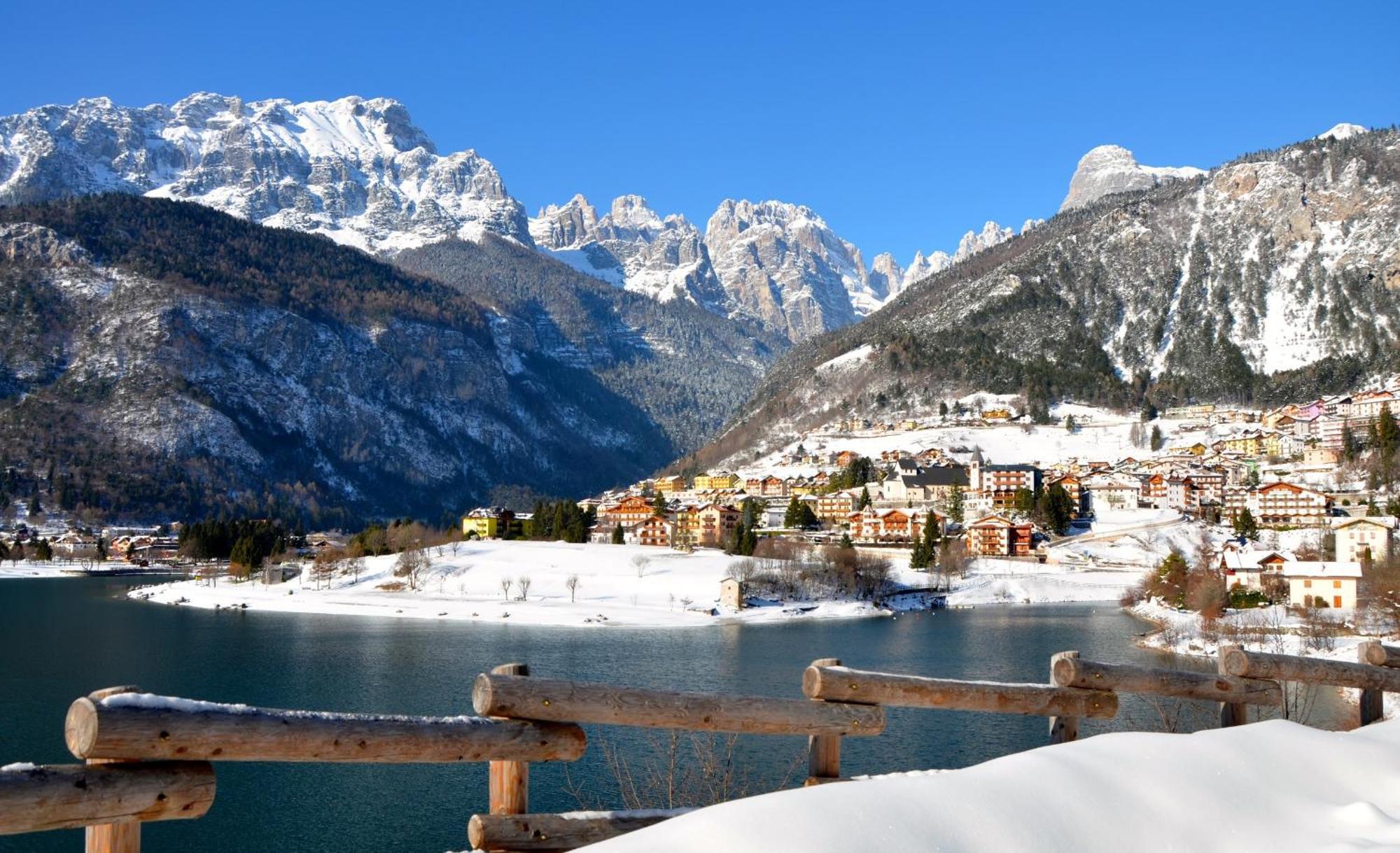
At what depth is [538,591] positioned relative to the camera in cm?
8525

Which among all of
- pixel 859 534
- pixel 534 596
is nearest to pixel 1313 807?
pixel 534 596

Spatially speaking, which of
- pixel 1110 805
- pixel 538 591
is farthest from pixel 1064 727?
pixel 538 591

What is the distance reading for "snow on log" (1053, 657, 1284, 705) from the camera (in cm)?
830

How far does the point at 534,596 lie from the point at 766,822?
80.1 meters

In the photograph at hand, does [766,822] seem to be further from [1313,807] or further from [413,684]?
[413,684]

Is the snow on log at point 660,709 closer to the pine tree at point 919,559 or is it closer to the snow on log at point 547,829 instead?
the snow on log at point 547,829

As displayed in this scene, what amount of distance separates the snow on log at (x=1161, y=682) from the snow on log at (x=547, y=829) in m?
3.68

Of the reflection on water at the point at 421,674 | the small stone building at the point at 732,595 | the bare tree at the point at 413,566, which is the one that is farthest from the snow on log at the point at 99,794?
the bare tree at the point at 413,566

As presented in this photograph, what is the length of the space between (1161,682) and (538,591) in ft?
259

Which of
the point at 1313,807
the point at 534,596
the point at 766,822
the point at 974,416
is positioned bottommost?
the point at 534,596

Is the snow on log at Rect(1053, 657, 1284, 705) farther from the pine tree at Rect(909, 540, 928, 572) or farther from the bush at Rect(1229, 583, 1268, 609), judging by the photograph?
the pine tree at Rect(909, 540, 928, 572)

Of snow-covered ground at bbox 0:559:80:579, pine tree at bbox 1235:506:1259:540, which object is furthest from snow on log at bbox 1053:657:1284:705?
snow-covered ground at bbox 0:559:80:579

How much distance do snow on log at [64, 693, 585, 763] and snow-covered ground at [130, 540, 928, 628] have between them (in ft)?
212

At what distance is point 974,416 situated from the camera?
181125 millimetres
